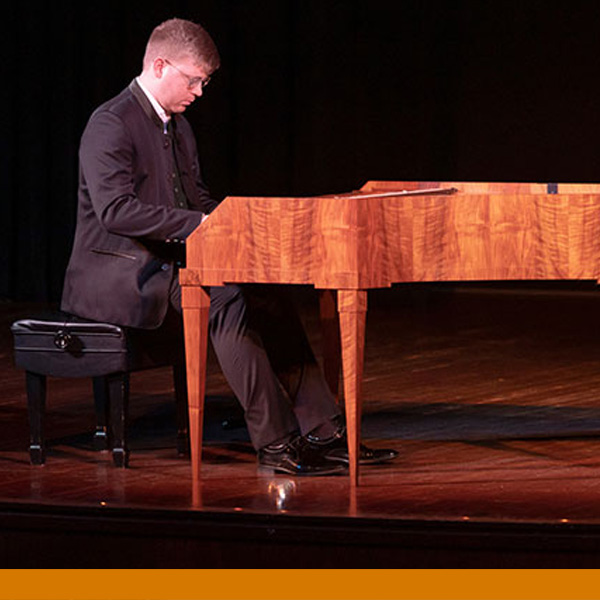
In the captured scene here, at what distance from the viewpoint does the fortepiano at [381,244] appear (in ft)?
10.5

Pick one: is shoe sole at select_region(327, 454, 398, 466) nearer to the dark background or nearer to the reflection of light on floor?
the reflection of light on floor

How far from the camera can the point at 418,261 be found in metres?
3.26

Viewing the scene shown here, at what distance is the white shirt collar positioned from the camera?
3754 mm

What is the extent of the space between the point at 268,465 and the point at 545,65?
18.2 ft

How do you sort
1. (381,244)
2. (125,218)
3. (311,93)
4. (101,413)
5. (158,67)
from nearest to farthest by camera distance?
(381,244) → (125,218) → (158,67) → (101,413) → (311,93)

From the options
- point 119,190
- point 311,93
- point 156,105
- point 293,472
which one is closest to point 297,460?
point 293,472

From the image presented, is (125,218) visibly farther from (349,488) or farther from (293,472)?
(349,488)

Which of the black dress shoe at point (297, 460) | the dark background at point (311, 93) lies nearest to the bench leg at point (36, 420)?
the black dress shoe at point (297, 460)

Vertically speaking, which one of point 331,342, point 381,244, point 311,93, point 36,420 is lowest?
point 36,420

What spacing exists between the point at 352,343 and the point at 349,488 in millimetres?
411

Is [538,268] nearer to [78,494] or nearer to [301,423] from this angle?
[301,423]

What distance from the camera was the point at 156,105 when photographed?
378 cm

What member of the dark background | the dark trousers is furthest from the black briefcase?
the dark background

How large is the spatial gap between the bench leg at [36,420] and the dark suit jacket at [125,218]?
23cm
